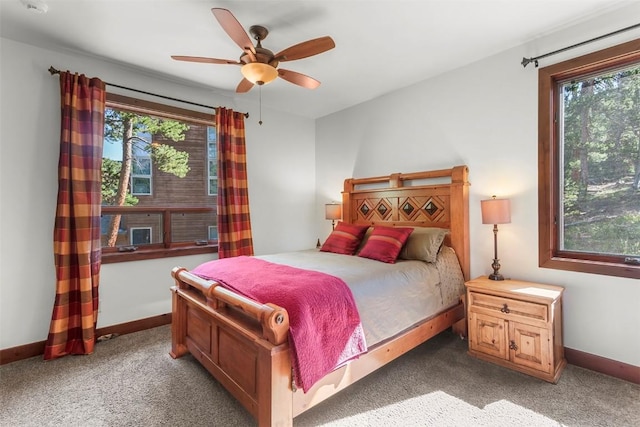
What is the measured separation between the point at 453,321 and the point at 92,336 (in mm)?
3390

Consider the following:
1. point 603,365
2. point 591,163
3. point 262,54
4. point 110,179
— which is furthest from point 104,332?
point 591,163

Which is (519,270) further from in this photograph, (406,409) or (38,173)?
(38,173)

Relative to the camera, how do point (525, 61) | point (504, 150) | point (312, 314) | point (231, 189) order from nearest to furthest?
point (312, 314) < point (525, 61) < point (504, 150) < point (231, 189)

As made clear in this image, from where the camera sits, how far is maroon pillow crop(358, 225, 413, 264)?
2.87m

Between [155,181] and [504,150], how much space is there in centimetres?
376

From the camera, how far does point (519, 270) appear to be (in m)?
2.81

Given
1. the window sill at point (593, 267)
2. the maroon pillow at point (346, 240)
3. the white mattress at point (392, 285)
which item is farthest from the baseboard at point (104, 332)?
the window sill at point (593, 267)

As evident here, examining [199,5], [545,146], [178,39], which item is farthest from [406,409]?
[178,39]

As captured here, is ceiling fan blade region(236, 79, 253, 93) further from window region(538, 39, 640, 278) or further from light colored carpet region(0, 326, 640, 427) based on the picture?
window region(538, 39, 640, 278)

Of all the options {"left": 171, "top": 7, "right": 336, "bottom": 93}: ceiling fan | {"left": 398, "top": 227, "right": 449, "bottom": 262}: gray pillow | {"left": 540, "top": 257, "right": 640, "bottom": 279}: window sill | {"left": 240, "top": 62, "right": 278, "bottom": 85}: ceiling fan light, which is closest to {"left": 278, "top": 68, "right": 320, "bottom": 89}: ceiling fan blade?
{"left": 171, "top": 7, "right": 336, "bottom": 93}: ceiling fan

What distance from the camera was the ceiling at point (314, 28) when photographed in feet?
7.33

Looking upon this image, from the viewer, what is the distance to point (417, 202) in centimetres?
357

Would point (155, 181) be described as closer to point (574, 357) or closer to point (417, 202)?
point (417, 202)

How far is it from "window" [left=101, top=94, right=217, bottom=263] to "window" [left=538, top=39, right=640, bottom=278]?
3605mm
